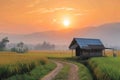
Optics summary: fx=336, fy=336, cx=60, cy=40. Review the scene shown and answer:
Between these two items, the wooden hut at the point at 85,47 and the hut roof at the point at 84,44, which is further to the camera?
the hut roof at the point at 84,44

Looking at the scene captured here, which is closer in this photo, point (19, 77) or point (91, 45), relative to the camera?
point (19, 77)

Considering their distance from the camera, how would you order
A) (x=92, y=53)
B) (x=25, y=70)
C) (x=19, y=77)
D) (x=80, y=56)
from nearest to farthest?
(x=19, y=77), (x=25, y=70), (x=80, y=56), (x=92, y=53)

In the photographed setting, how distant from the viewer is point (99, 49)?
9344cm

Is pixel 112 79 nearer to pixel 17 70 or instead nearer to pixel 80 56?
pixel 17 70

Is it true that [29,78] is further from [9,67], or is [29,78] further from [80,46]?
[80,46]

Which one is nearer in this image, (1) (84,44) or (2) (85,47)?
(2) (85,47)

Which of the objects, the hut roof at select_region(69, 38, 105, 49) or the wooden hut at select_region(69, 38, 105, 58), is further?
the hut roof at select_region(69, 38, 105, 49)

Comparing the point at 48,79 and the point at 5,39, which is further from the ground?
the point at 5,39

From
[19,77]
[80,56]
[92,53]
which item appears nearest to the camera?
[19,77]

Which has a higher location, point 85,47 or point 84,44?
point 84,44

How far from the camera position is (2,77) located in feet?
103

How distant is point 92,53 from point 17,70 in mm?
55839

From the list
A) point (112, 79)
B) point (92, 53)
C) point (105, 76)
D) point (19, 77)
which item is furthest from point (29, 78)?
point (92, 53)

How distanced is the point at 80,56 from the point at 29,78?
50.5 meters
